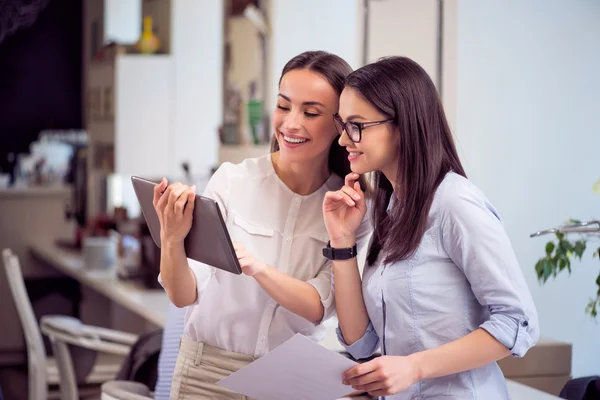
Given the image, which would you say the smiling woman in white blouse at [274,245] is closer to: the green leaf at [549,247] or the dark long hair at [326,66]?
the dark long hair at [326,66]

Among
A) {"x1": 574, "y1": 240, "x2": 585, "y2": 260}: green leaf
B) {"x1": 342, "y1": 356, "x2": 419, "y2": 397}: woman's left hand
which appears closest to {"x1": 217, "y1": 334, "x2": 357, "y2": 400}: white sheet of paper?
{"x1": 342, "y1": 356, "x2": 419, "y2": 397}: woman's left hand

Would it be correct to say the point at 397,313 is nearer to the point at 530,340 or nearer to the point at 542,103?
the point at 530,340

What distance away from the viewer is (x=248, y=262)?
1.63m

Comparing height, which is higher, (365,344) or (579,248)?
(579,248)

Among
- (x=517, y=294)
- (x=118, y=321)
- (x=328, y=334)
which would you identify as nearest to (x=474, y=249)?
(x=517, y=294)

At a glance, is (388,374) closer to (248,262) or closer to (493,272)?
(493,272)

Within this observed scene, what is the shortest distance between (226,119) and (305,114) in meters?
3.01

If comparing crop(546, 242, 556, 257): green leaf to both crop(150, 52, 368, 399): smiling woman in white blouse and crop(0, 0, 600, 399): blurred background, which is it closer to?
crop(0, 0, 600, 399): blurred background

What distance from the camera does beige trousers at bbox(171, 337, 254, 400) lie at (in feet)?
6.04

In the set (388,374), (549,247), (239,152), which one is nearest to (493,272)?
(388,374)

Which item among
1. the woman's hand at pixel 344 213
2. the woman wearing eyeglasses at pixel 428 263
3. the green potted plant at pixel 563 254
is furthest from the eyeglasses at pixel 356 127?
the green potted plant at pixel 563 254

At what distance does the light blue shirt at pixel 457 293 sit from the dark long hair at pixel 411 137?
0.02 m

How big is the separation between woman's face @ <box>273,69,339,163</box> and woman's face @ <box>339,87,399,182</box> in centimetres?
14

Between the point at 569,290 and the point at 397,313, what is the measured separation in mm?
1136
